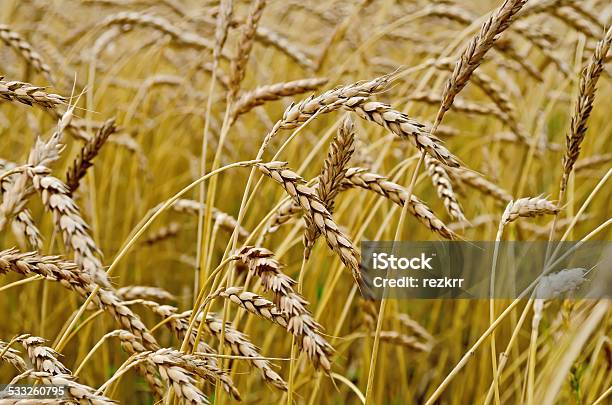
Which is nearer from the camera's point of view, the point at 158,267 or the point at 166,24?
the point at 166,24

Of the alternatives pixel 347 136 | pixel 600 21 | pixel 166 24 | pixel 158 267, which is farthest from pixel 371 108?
pixel 158 267

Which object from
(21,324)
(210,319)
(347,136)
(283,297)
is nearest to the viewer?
(283,297)

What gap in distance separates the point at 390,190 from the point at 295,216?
414 millimetres

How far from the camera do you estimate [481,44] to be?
35.4 inches

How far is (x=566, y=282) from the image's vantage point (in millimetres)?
986

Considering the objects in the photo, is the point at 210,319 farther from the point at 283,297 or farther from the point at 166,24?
the point at 166,24

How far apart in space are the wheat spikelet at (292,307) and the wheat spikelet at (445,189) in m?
0.41

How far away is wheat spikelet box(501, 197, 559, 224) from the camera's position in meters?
1.00

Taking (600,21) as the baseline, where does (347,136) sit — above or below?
below

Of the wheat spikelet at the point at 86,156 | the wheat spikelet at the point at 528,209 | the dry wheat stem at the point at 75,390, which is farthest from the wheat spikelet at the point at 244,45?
the dry wheat stem at the point at 75,390

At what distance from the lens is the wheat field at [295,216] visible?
90 cm

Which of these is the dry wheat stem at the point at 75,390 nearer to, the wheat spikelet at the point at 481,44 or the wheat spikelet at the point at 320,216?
the wheat spikelet at the point at 320,216

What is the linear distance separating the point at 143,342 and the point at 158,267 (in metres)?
1.36

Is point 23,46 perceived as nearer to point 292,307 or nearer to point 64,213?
point 64,213
